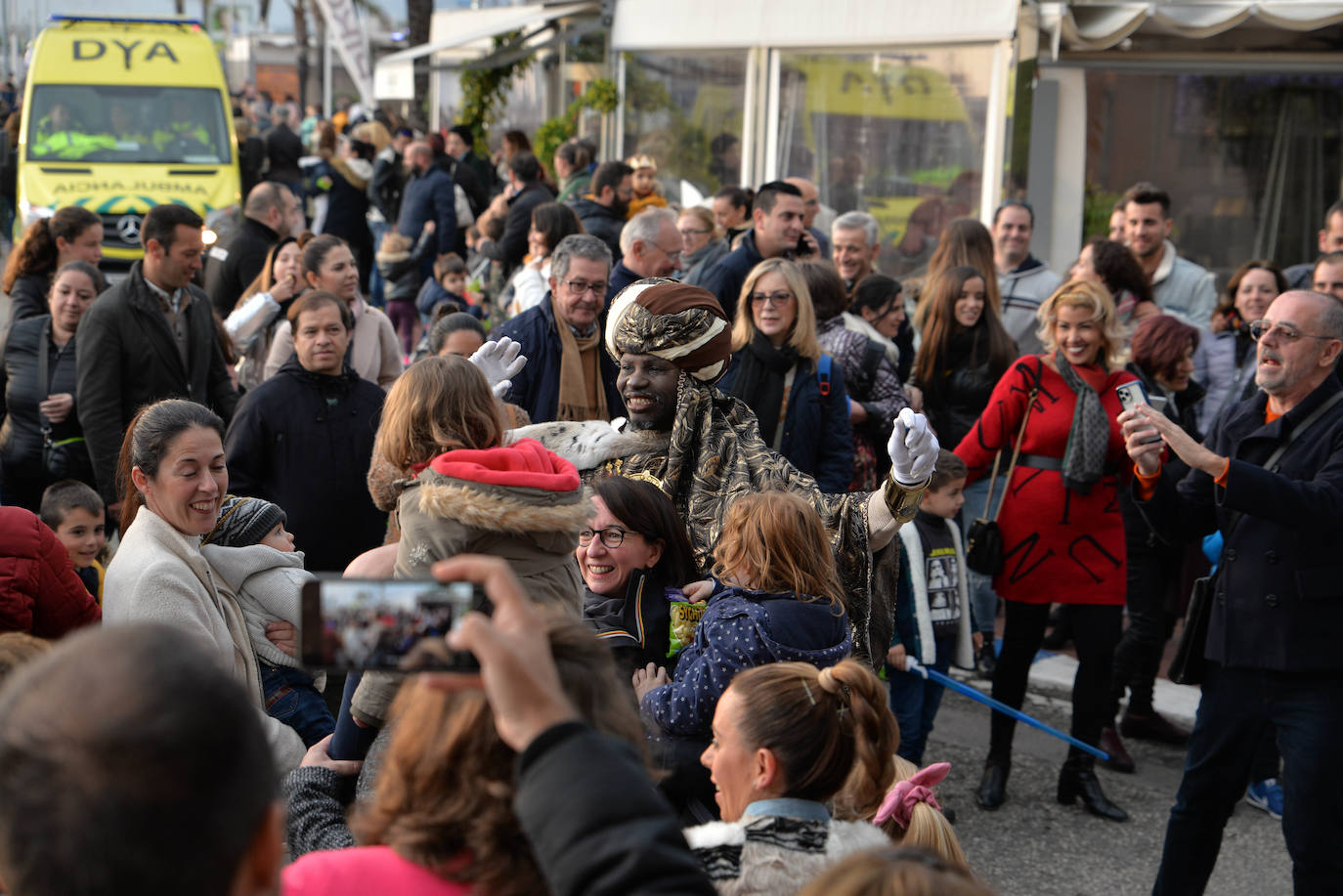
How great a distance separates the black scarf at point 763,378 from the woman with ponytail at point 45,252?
354 centimetres

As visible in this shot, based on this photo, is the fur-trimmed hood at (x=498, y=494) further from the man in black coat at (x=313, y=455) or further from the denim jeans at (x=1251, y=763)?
the denim jeans at (x=1251, y=763)

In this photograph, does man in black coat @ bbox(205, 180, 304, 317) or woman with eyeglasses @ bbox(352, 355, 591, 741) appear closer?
woman with eyeglasses @ bbox(352, 355, 591, 741)

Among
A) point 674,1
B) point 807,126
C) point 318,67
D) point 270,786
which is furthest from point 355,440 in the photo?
point 318,67

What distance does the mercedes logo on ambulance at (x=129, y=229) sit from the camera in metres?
12.4

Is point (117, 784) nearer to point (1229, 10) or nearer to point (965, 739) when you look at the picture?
point (965, 739)

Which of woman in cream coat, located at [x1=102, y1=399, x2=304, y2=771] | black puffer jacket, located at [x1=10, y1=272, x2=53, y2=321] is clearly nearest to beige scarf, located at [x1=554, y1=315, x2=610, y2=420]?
woman in cream coat, located at [x1=102, y1=399, x2=304, y2=771]

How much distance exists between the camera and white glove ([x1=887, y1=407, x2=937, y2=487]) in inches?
150

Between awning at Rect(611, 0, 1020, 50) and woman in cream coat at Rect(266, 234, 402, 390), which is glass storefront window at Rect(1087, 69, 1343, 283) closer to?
awning at Rect(611, 0, 1020, 50)

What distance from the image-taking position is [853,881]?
1522mm

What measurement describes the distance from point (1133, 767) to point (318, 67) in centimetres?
5192

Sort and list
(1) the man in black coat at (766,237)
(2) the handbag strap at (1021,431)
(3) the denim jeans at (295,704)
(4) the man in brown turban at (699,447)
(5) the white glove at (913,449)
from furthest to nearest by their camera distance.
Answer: (1) the man in black coat at (766,237)
(2) the handbag strap at (1021,431)
(4) the man in brown turban at (699,447)
(5) the white glove at (913,449)
(3) the denim jeans at (295,704)

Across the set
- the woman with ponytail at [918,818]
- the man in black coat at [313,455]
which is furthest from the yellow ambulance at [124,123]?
the woman with ponytail at [918,818]

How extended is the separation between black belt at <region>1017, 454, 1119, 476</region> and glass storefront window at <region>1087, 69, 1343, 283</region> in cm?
571

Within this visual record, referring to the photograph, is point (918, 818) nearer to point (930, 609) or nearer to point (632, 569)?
point (632, 569)
